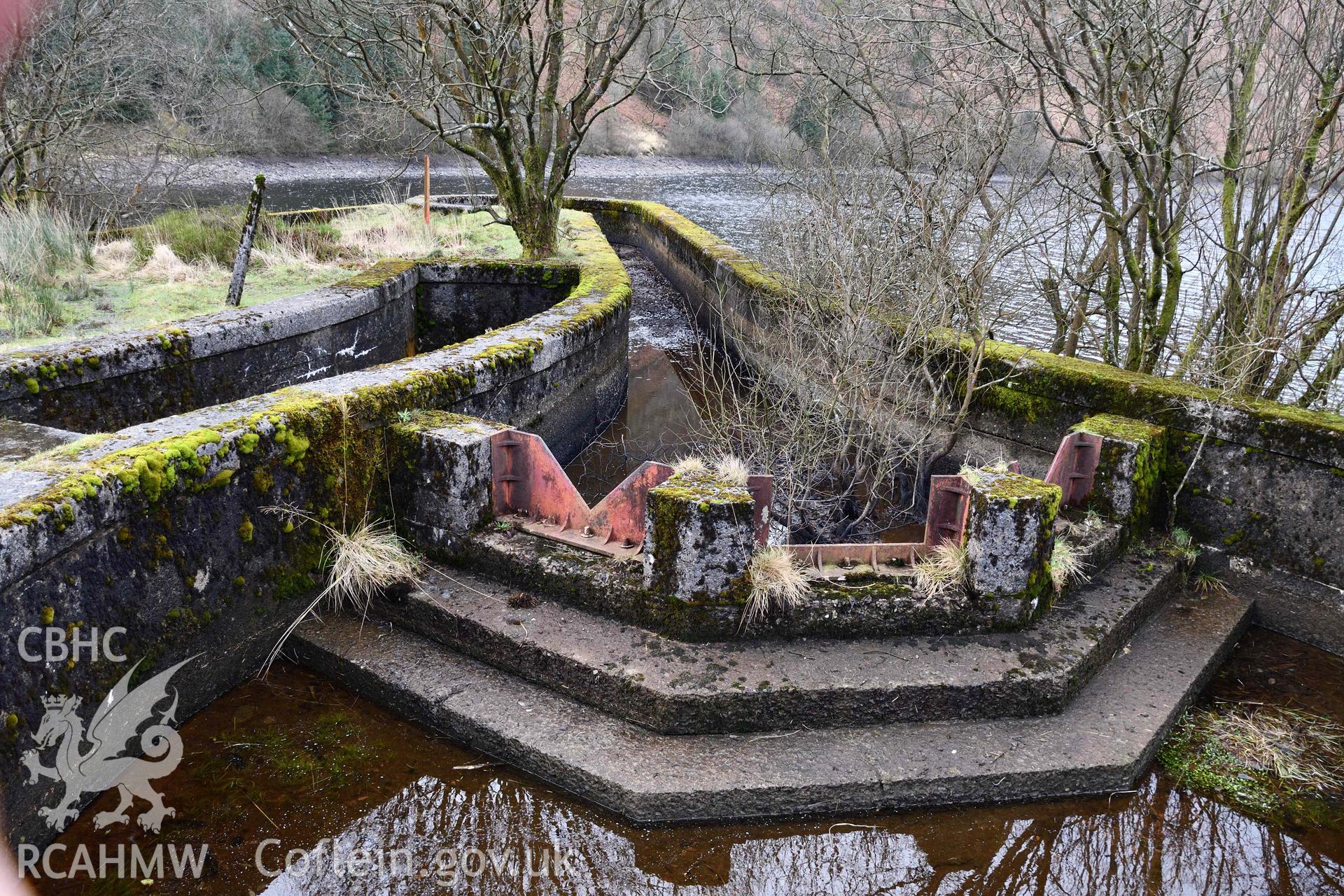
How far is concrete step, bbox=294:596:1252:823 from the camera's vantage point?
3.70m

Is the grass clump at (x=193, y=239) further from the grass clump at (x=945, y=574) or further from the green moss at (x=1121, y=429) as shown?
the green moss at (x=1121, y=429)

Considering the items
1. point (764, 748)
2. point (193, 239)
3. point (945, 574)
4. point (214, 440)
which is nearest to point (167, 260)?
point (193, 239)

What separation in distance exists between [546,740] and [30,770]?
Answer: 1843mm

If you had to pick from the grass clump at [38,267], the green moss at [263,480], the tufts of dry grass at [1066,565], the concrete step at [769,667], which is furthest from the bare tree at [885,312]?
the grass clump at [38,267]

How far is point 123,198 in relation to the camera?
13805 mm

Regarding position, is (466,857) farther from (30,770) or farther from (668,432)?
(668,432)

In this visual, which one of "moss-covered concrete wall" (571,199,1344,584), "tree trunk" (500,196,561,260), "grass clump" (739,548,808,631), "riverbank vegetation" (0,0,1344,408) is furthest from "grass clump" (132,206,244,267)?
"moss-covered concrete wall" (571,199,1344,584)

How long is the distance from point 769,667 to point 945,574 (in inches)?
38.7

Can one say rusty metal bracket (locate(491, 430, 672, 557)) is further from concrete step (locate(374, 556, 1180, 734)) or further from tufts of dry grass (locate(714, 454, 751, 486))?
concrete step (locate(374, 556, 1180, 734))

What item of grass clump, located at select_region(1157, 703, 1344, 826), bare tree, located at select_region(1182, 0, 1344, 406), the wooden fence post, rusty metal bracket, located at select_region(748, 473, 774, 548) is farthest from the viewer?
the wooden fence post

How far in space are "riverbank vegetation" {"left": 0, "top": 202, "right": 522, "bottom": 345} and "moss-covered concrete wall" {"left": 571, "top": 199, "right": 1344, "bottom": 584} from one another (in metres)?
5.91

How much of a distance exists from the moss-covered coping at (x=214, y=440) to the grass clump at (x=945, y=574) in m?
2.84

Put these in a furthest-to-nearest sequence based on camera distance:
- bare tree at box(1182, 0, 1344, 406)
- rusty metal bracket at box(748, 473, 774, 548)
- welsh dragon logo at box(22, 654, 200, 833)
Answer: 1. bare tree at box(1182, 0, 1344, 406)
2. rusty metal bracket at box(748, 473, 774, 548)
3. welsh dragon logo at box(22, 654, 200, 833)

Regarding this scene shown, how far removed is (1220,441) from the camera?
520 centimetres
